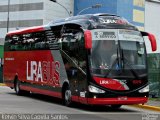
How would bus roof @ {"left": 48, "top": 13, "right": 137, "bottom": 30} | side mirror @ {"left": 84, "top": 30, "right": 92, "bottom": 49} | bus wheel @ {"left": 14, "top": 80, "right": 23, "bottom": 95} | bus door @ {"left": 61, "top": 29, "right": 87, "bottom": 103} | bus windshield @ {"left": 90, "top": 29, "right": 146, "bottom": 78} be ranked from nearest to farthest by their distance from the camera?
side mirror @ {"left": 84, "top": 30, "right": 92, "bottom": 49}
bus windshield @ {"left": 90, "top": 29, "right": 146, "bottom": 78}
bus door @ {"left": 61, "top": 29, "right": 87, "bottom": 103}
bus roof @ {"left": 48, "top": 13, "right": 137, "bottom": 30}
bus wheel @ {"left": 14, "top": 80, "right": 23, "bottom": 95}

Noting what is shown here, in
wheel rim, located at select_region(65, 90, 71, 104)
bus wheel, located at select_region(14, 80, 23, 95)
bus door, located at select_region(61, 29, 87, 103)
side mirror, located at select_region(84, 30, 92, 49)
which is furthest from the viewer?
bus wheel, located at select_region(14, 80, 23, 95)

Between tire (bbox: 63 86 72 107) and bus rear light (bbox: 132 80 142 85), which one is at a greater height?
bus rear light (bbox: 132 80 142 85)

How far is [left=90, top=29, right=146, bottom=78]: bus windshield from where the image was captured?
659 inches

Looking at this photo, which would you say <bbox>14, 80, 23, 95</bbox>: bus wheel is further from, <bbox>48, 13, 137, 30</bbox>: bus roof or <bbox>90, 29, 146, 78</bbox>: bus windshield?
<bbox>90, 29, 146, 78</bbox>: bus windshield

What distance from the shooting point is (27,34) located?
79.4ft

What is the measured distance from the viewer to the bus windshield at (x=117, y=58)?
55.0ft

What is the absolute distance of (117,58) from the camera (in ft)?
55.6

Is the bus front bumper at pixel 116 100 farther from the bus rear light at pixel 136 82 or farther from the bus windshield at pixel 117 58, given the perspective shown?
the bus windshield at pixel 117 58

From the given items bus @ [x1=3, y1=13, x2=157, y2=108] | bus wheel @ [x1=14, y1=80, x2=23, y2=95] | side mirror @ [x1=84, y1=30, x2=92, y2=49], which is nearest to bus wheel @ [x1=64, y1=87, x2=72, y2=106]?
bus @ [x1=3, y1=13, x2=157, y2=108]

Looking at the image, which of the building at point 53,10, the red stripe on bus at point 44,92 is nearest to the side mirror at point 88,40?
the red stripe on bus at point 44,92

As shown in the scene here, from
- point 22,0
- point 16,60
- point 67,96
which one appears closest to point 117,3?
point 22,0

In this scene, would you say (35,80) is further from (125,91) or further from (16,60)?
(125,91)

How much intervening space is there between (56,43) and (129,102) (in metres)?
4.76

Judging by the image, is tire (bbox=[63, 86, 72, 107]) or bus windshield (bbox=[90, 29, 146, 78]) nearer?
bus windshield (bbox=[90, 29, 146, 78])
